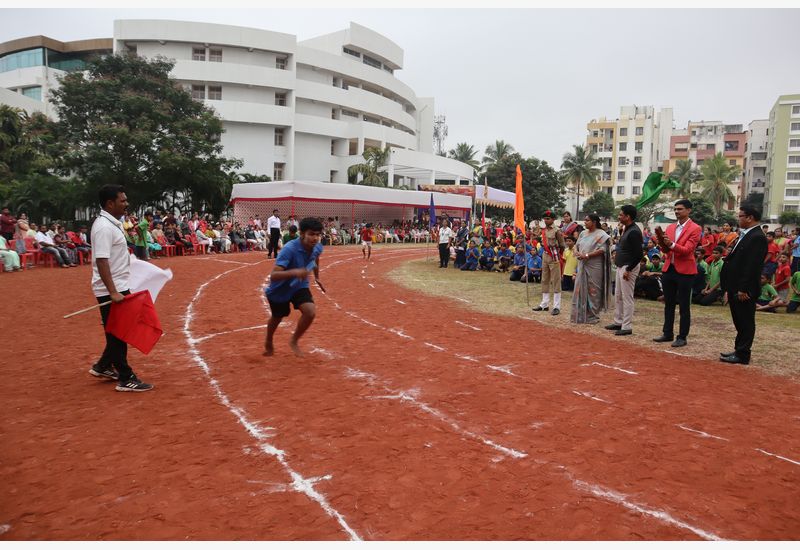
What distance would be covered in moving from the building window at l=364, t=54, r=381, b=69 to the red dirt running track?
50.6m

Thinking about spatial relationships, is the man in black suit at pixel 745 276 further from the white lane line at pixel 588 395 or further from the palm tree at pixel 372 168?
the palm tree at pixel 372 168

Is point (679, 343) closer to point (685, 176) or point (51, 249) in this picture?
point (51, 249)

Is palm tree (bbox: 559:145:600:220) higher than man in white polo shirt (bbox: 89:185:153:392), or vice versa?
palm tree (bbox: 559:145:600:220)

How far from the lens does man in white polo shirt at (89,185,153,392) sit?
5082 millimetres

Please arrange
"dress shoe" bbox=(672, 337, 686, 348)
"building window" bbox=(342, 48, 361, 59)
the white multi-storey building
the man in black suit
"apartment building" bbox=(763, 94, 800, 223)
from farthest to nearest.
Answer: "apartment building" bbox=(763, 94, 800, 223)
"building window" bbox=(342, 48, 361, 59)
the white multi-storey building
"dress shoe" bbox=(672, 337, 686, 348)
the man in black suit

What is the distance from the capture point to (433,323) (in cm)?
943

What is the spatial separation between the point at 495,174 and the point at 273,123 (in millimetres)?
28977

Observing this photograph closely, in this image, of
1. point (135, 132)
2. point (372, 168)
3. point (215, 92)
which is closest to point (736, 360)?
point (135, 132)

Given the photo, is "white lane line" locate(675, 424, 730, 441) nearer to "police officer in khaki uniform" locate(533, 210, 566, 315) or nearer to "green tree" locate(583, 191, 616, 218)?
"police officer in khaki uniform" locate(533, 210, 566, 315)

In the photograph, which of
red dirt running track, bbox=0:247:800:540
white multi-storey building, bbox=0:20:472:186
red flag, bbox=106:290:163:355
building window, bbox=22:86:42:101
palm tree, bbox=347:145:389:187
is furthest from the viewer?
building window, bbox=22:86:42:101

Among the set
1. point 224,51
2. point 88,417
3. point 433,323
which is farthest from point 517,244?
point 224,51

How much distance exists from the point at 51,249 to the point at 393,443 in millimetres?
16679

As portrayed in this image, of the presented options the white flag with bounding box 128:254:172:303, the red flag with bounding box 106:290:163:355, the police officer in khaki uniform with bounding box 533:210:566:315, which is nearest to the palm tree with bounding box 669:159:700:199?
the police officer in khaki uniform with bounding box 533:210:566:315

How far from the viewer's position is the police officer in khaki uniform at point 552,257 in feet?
34.4
